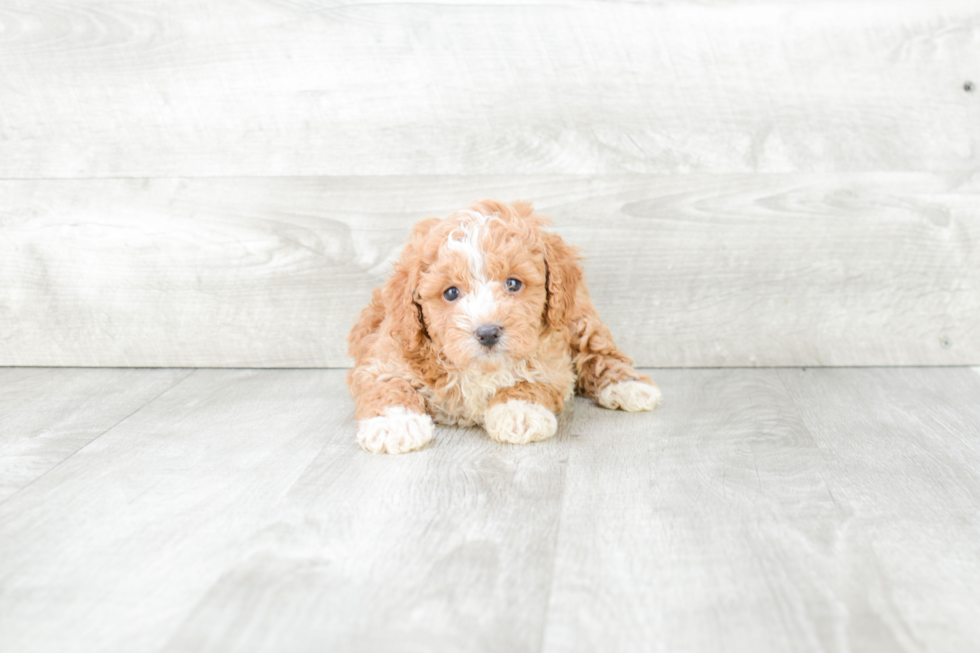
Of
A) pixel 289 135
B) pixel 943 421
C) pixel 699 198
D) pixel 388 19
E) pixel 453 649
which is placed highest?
pixel 388 19

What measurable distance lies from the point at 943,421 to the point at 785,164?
3.20 ft

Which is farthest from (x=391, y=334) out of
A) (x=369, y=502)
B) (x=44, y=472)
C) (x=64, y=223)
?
(x=64, y=223)

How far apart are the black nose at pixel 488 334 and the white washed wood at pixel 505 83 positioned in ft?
3.22

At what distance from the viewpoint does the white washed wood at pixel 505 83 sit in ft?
9.04

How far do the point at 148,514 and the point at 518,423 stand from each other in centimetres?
89

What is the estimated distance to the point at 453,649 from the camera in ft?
4.17

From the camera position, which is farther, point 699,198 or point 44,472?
point 699,198

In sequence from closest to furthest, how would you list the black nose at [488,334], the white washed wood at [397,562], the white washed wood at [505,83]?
1. the white washed wood at [397,562]
2. the black nose at [488,334]
3. the white washed wood at [505,83]

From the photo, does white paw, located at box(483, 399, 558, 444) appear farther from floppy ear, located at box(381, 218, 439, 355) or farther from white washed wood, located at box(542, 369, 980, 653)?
floppy ear, located at box(381, 218, 439, 355)

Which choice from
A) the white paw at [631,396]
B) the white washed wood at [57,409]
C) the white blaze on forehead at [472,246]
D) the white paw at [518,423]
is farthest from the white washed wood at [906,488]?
the white washed wood at [57,409]

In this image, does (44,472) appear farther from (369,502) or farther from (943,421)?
(943,421)

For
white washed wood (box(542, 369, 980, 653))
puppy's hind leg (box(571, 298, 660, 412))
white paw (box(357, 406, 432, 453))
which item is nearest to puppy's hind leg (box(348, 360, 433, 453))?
white paw (box(357, 406, 432, 453))

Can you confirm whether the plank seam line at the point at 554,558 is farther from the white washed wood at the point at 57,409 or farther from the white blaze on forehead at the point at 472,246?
the white washed wood at the point at 57,409

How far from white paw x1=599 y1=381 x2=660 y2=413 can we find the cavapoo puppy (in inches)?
6.8
